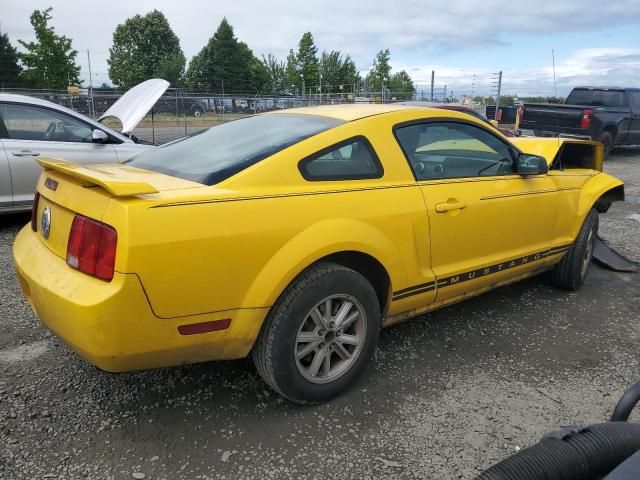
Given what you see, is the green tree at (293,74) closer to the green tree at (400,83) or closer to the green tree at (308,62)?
the green tree at (308,62)

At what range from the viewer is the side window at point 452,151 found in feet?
10.3

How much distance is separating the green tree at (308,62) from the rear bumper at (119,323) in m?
46.5

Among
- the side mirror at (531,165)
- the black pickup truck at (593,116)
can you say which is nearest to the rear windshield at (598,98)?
the black pickup truck at (593,116)

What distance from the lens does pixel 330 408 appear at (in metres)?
2.74

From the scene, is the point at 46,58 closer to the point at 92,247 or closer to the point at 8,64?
the point at 8,64

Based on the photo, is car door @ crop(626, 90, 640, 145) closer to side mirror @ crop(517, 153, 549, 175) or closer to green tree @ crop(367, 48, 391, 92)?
side mirror @ crop(517, 153, 549, 175)

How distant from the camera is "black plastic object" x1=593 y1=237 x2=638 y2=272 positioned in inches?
200

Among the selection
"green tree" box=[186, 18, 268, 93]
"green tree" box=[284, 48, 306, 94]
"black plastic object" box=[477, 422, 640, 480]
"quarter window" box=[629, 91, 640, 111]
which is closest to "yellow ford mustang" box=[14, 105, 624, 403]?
"black plastic object" box=[477, 422, 640, 480]

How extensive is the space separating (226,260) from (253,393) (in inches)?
36.0

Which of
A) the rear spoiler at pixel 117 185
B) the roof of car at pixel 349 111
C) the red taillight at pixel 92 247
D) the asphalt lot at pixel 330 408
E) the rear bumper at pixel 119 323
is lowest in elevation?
the asphalt lot at pixel 330 408

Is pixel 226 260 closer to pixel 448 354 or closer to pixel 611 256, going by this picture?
pixel 448 354

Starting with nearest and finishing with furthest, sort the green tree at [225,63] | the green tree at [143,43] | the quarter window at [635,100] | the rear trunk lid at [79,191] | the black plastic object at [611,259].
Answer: the rear trunk lid at [79,191]
the black plastic object at [611,259]
the quarter window at [635,100]
the green tree at [225,63]
the green tree at [143,43]

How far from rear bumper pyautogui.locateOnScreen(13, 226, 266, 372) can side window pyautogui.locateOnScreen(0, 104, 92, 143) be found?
13.2 feet

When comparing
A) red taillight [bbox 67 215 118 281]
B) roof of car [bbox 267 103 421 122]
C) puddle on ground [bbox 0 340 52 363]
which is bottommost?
puddle on ground [bbox 0 340 52 363]
